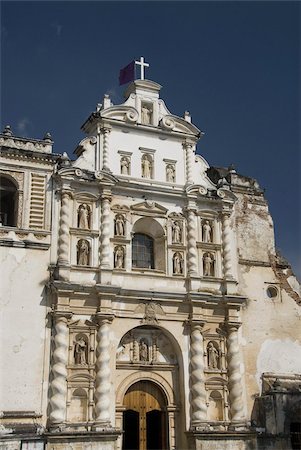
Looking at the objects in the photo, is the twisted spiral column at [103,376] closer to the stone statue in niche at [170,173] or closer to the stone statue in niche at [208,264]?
the stone statue in niche at [208,264]

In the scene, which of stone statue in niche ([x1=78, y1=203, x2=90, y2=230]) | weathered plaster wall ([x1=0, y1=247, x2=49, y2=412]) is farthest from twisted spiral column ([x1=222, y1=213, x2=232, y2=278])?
weathered plaster wall ([x1=0, y1=247, x2=49, y2=412])

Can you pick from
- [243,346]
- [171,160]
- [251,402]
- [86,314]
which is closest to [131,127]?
[171,160]

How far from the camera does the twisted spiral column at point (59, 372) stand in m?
16.9

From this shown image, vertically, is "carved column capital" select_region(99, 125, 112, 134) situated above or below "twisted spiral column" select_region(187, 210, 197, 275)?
above

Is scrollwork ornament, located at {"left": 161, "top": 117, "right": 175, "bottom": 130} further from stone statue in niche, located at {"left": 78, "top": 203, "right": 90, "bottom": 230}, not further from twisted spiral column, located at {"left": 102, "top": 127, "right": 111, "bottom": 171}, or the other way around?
stone statue in niche, located at {"left": 78, "top": 203, "right": 90, "bottom": 230}

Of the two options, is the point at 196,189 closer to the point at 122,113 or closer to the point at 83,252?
the point at 122,113

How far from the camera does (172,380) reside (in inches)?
757

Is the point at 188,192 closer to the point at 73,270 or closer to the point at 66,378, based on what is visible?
the point at 73,270

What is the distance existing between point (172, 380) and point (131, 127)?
28.1 ft

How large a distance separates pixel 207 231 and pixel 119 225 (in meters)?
3.26

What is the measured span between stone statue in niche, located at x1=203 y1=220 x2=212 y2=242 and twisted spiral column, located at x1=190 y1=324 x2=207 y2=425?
10.3ft

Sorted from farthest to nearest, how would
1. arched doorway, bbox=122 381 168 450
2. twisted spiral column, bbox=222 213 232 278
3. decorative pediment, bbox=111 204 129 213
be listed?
twisted spiral column, bbox=222 213 232 278 < decorative pediment, bbox=111 204 129 213 < arched doorway, bbox=122 381 168 450

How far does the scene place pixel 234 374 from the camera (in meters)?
19.5

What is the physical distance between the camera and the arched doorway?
18.5 meters
